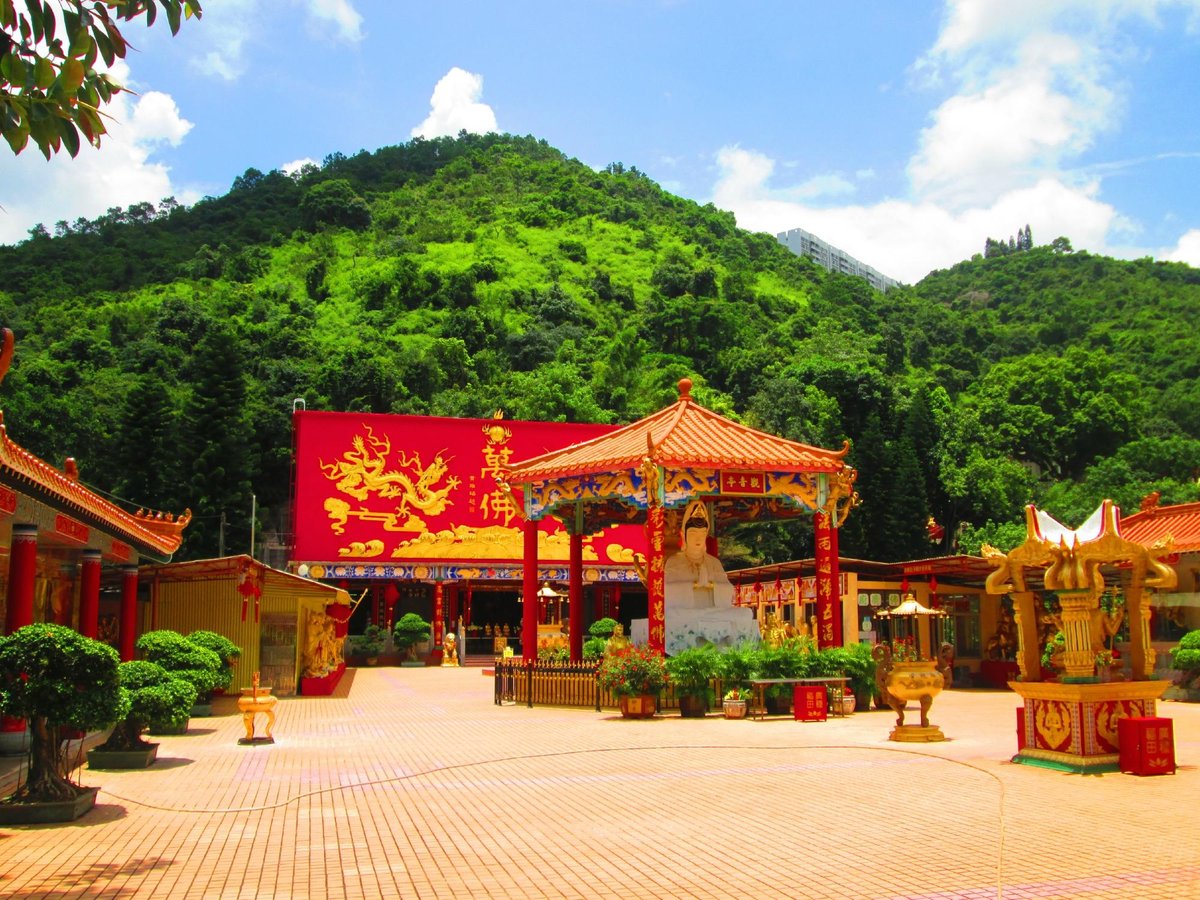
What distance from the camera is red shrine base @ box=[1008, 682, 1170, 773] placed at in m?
10.6

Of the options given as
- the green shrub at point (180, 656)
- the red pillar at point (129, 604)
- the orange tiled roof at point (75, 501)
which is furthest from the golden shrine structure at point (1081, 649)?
the red pillar at point (129, 604)

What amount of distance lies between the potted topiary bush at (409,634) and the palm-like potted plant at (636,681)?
21558mm

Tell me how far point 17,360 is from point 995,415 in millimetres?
52493

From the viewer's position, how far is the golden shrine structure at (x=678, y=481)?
59.9 ft

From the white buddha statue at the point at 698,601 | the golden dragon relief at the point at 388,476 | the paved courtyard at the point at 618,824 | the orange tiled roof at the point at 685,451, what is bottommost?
the paved courtyard at the point at 618,824

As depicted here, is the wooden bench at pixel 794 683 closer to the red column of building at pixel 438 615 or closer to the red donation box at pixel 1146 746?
the red donation box at pixel 1146 746

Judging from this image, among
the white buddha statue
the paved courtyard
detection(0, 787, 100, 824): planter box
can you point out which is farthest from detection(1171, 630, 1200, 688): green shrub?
detection(0, 787, 100, 824): planter box

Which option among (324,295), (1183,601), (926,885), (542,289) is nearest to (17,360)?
(324,295)

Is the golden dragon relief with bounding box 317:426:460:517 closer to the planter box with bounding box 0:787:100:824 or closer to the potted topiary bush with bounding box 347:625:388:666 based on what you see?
the potted topiary bush with bounding box 347:625:388:666

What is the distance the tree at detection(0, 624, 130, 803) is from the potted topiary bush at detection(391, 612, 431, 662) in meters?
28.8

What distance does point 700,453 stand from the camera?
18.6 metres

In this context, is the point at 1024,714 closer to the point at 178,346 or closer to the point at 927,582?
the point at 927,582

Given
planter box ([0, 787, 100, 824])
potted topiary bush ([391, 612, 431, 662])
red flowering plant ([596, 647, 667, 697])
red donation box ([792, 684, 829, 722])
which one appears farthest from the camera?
potted topiary bush ([391, 612, 431, 662])

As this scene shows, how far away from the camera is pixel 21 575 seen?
1267cm
